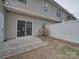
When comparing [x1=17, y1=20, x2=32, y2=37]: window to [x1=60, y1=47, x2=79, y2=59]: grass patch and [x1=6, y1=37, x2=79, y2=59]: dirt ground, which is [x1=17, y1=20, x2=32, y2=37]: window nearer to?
[x1=6, y1=37, x2=79, y2=59]: dirt ground

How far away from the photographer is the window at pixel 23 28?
11.7m

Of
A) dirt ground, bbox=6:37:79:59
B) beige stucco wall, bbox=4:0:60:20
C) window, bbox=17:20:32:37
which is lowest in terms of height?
dirt ground, bbox=6:37:79:59

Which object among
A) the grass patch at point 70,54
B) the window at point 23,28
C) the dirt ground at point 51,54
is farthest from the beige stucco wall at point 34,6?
the grass patch at point 70,54

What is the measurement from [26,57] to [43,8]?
1252 cm

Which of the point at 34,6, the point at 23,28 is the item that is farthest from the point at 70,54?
→ the point at 34,6

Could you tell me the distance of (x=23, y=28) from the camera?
483 inches


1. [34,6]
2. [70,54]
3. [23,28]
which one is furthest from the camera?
[34,6]

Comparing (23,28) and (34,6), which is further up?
(34,6)

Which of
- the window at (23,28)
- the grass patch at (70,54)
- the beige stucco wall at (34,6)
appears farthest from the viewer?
the window at (23,28)

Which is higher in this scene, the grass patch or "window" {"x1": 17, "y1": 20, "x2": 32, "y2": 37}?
"window" {"x1": 17, "y1": 20, "x2": 32, "y2": 37}

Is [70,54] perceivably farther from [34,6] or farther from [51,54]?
[34,6]

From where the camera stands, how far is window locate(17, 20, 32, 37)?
38.4 feet

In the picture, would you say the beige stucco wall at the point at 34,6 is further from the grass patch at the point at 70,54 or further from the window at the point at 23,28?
the grass patch at the point at 70,54

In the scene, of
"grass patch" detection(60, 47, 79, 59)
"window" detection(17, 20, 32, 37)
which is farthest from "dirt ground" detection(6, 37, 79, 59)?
"window" detection(17, 20, 32, 37)
